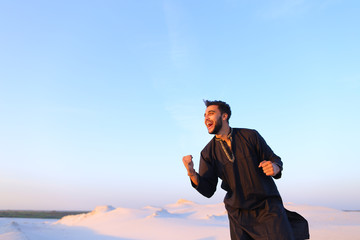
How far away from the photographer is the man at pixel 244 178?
10.5 feet

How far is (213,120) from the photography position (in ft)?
12.1

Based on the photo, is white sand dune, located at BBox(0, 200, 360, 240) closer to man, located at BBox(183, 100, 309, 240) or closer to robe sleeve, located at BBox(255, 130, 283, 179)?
man, located at BBox(183, 100, 309, 240)

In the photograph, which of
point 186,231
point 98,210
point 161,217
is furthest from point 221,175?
point 98,210

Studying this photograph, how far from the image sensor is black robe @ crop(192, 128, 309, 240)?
3.22 m

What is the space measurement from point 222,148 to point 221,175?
0.32 m

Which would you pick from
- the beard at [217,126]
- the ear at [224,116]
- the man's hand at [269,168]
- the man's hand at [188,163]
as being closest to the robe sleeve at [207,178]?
the man's hand at [188,163]

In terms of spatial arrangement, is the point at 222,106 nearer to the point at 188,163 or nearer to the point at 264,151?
the point at 264,151

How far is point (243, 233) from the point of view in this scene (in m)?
3.35

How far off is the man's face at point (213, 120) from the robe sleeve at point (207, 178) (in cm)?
42

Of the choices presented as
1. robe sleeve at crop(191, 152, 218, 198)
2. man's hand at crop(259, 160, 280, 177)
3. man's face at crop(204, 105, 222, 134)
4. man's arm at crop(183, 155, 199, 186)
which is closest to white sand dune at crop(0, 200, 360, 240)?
robe sleeve at crop(191, 152, 218, 198)

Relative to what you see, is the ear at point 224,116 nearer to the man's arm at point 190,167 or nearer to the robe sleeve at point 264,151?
the robe sleeve at point 264,151

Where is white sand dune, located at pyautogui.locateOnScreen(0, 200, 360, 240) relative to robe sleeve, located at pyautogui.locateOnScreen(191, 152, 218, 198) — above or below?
below

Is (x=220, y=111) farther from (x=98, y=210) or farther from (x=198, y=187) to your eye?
(x=98, y=210)

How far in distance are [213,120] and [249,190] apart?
35.4 inches
